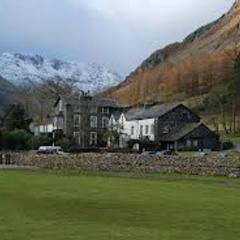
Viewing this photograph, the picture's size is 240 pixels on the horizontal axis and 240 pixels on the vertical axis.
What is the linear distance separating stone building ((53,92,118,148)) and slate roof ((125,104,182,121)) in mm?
4823

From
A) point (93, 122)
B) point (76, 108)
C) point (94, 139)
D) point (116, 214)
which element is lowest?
point (116, 214)

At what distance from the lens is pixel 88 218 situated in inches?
931

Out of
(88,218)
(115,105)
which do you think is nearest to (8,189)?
(88,218)

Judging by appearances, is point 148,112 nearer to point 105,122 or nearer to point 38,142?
point 105,122

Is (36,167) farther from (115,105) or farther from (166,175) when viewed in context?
(115,105)

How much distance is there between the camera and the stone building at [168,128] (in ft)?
361

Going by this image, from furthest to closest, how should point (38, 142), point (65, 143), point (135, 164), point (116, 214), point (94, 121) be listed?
point (94, 121) < point (65, 143) < point (38, 142) < point (135, 164) < point (116, 214)

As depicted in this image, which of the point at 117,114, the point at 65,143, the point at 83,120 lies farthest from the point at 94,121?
the point at 65,143

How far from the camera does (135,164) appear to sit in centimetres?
6400

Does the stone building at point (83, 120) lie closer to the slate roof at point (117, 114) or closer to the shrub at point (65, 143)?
the slate roof at point (117, 114)

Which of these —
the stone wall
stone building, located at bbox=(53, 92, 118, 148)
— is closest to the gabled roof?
stone building, located at bbox=(53, 92, 118, 148)

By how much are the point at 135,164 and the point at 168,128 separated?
5256cm

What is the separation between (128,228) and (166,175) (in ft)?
124

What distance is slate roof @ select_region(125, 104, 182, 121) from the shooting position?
4628 inches
